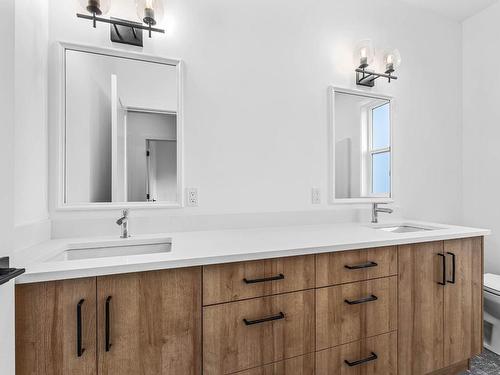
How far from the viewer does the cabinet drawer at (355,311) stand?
1.18 meters

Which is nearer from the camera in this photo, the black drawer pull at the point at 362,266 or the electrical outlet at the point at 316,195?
the black drawer pull at the point at 362,266

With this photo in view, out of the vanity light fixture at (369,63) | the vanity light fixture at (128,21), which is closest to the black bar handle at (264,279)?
the vanity light fixture at (128,21)

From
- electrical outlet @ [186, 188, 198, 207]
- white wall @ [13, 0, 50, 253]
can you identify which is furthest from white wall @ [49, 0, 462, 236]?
white wall @ [13, 0, 50, 253]

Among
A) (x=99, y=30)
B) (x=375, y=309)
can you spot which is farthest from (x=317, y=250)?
(x=99, y=30)

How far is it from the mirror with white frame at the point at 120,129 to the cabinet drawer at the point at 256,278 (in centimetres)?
64

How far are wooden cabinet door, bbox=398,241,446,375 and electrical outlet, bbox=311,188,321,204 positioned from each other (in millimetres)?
635

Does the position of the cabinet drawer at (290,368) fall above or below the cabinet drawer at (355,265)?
below

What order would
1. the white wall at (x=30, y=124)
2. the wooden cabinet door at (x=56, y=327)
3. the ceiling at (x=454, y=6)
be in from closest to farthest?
the wooden cabinet door at (x=56, y=327) < the white wall at (x=30, y=124) < the ceiling at (x=454, y=6)

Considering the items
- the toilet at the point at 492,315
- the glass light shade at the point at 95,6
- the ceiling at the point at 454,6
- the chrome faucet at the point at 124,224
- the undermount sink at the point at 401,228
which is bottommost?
the toilet at the point at 492,315

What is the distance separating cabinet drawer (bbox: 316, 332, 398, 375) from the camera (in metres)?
1.19

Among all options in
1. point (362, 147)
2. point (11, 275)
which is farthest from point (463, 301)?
point (11, 275)

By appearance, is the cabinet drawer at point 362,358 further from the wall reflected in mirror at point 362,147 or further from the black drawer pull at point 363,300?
the wall reflected in mirror at point 362,147

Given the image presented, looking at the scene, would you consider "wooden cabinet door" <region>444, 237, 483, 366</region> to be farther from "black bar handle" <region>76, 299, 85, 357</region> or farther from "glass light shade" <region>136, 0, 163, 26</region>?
"glass light shade" <region>136, 0, 163, 26</region>

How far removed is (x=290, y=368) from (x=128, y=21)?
1.91 meters
